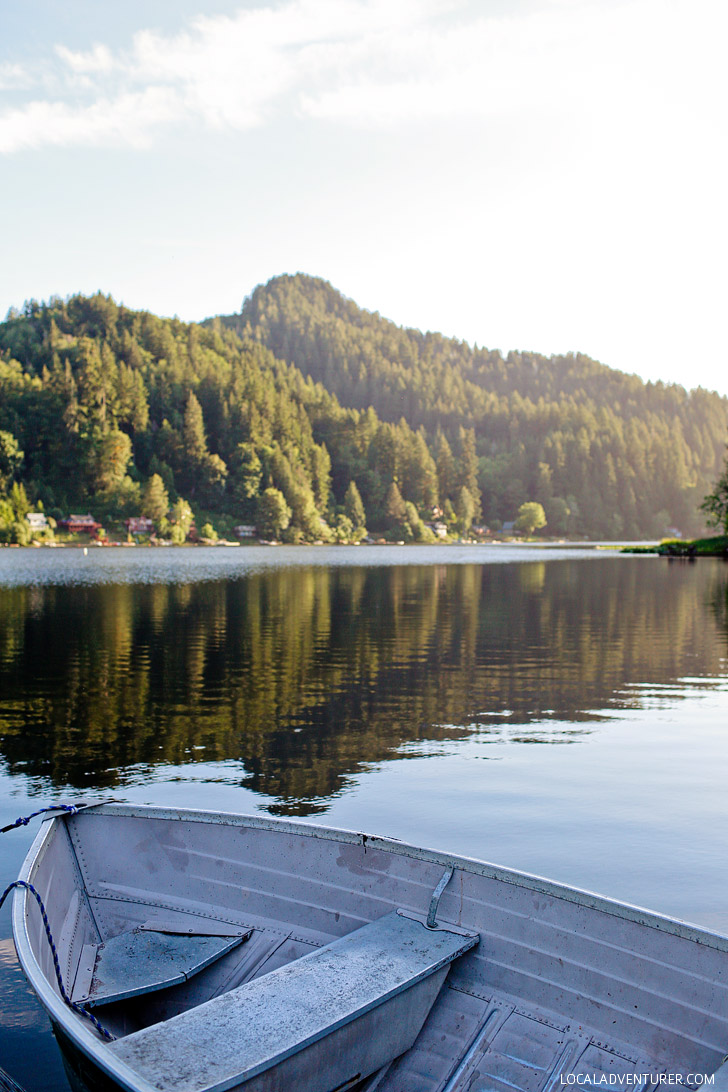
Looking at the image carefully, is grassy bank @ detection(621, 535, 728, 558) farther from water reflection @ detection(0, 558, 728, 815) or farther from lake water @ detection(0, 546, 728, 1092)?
lake water @ detection(0, 546, 728, 1092)

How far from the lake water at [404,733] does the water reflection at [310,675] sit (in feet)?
0.35

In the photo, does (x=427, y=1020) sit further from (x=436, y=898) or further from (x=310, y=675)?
(x=310, y=675)

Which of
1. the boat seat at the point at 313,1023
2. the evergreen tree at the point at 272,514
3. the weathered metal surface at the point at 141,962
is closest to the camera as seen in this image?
the boat seat at the point at 313,1023

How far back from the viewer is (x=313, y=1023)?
5.33 metres

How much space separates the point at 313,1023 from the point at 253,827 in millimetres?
2281

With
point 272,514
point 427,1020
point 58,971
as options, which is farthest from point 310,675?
point 272,514

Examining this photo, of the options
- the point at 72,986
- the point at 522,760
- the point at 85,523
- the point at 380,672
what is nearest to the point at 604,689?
the point at 380,672

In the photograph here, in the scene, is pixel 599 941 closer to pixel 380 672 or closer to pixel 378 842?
pixel 378 842

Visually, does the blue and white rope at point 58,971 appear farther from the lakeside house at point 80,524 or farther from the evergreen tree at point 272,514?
the evergreen tree at point 272,514

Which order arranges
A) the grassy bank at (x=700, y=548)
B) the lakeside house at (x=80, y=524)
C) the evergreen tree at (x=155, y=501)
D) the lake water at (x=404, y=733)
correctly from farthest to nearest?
the evergreen tree at (x=155, y=501)
the lakeside house at (x=80, y=524)
the grassy bank at (x=700, y=548)
the lake water at (x=404, y=733)

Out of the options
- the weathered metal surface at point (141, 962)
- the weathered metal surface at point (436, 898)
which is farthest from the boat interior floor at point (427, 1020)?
the weathered metal surface at point (436, 898)

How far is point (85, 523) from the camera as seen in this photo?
179 meters

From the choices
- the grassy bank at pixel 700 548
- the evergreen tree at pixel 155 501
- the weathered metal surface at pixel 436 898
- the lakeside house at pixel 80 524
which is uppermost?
the evergreen tree at pixel 155 501

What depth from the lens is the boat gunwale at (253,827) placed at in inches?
184
